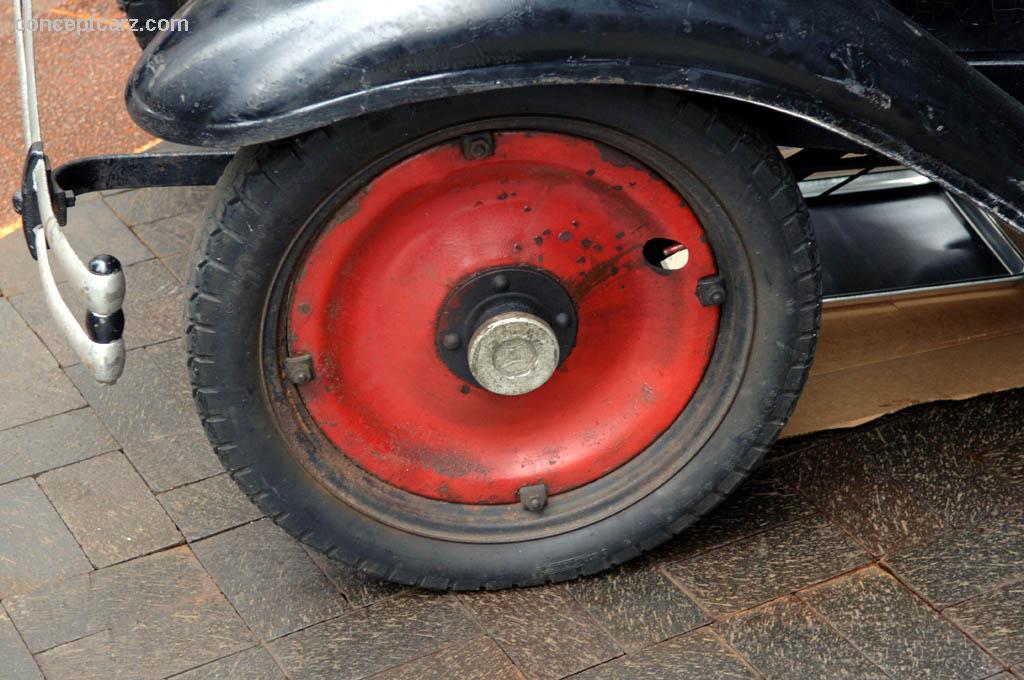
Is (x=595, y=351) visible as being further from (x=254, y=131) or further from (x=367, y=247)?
(x=254, y=131)

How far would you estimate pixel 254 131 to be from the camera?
180 cm

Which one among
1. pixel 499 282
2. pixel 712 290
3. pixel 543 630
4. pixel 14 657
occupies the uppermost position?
pixel 712 290

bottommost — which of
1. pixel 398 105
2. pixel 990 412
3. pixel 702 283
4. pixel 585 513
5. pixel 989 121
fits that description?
pixel 585 513

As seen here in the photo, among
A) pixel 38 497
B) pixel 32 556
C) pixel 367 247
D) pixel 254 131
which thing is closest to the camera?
pixel 254 131

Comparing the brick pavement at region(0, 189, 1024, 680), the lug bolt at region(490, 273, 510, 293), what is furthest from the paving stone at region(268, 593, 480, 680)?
the lug bolt at region(490, 273, 510, 293)

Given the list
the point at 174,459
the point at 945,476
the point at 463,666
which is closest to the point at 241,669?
the point at 463,666

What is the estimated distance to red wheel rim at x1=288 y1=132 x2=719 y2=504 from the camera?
2074 millimetres

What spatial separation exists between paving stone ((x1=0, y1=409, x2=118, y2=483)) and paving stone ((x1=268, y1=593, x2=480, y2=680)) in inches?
31.1

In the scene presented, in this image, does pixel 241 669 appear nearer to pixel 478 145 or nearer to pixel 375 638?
pixel 375 638

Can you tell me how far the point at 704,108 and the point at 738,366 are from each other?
495 mm

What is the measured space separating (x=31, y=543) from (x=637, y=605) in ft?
3.99

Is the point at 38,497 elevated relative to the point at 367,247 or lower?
lower

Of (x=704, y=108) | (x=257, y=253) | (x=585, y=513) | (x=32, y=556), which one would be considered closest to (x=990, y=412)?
(x=585, y=513)

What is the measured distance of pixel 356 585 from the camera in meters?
2.38
